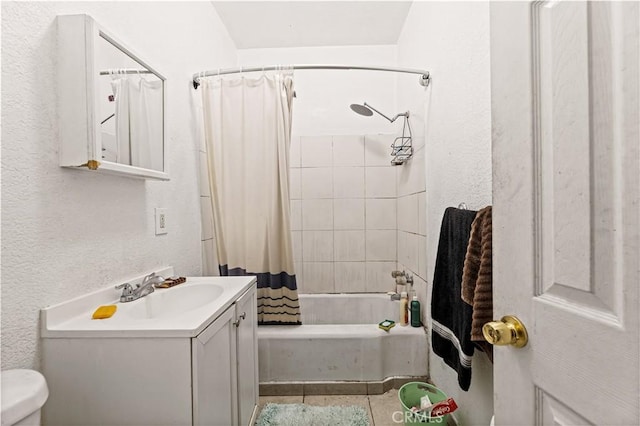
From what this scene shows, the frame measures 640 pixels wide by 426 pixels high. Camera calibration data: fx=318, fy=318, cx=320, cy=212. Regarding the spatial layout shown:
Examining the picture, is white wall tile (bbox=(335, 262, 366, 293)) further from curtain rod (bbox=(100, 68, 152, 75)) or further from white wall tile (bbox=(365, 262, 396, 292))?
curtain rod (bbox=(100, 68, 152, 75))

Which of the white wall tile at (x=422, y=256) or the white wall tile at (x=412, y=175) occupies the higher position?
the white wall tile at (x=412, y=175)

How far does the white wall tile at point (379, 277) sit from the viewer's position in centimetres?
272

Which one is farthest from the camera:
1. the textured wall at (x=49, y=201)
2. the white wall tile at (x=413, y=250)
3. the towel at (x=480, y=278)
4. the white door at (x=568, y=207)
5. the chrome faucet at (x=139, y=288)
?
the white wall tile at (x=413, y=250)

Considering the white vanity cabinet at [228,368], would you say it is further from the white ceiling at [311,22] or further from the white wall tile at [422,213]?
the white ceiling at [311,22]

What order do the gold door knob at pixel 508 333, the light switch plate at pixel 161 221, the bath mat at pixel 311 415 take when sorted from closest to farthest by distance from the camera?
1. the gold door knob at pixel 508 333
2. the light switch plate at pixel 161 221
3. the bath mat at pixel 311 415

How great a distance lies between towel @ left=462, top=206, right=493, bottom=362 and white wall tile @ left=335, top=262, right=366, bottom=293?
167 centimetres

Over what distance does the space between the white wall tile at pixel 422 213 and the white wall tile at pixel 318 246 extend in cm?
87

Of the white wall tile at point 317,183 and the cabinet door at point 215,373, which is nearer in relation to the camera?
the cabinet door at point 215,373

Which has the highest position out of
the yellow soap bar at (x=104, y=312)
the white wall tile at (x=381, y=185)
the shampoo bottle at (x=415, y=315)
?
the white wall tile at (x=381, y=185)

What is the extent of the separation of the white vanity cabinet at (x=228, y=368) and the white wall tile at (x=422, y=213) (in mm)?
1119

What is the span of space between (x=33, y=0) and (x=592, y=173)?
1.42m

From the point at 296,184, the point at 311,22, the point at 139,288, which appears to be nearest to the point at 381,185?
the point at 296,184

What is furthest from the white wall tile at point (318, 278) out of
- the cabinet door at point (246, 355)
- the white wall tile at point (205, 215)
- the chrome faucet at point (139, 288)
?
the chrome faucet at point (139, 288)

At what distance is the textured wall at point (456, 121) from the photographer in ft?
4.11
